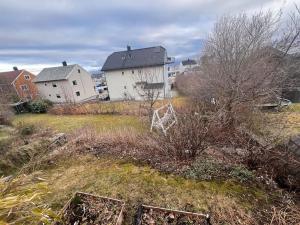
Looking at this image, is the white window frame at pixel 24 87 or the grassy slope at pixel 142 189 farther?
the white window frame at pixel 24 87

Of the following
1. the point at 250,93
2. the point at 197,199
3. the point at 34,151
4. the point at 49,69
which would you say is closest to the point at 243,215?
the point at 197,199

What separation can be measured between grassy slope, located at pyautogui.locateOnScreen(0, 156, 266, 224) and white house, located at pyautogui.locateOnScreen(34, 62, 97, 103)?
2117 cm

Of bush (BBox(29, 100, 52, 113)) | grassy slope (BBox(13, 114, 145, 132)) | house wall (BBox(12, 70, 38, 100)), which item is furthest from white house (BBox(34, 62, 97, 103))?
grassy slope (BBox(13, 114, 145, 132))

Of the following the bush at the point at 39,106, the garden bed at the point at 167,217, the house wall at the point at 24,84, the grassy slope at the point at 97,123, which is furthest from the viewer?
the house wall at the point at 24,84

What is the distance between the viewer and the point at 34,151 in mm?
4945

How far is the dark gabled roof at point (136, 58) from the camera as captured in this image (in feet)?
67.6

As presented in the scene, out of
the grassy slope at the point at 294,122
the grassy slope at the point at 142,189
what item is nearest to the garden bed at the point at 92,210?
the grassy slope at the point at 142,189

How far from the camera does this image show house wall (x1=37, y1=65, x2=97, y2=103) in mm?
23281

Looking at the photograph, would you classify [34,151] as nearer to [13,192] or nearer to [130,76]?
[13,192]

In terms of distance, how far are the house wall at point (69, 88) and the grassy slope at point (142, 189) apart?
20449mm

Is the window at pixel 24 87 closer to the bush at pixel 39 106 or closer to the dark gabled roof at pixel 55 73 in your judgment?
the dark gabled roof at pixel 55 73

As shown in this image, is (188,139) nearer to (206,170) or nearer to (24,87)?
(206,170)

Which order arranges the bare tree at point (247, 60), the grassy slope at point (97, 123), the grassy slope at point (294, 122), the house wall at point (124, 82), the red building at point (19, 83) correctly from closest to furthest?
the grassy slope at point (294, 122) < the bare tree at point (247, 60) < the grassy slope at point (97, 123) < the house wall at point (124, 82) < the red building at point (19, 83)

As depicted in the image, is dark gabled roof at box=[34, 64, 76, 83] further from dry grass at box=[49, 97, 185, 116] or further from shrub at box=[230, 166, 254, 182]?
shrub at box=[230, 166, 254, 182]
